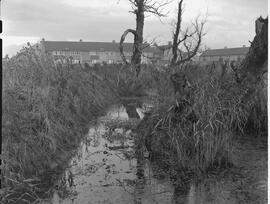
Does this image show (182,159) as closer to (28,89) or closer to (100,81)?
(28,89)

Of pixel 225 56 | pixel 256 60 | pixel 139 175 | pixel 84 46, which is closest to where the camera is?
pixel 139 175

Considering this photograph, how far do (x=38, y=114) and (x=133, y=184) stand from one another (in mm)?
2062

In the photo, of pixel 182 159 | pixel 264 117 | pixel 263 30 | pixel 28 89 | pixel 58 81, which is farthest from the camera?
pixel 58 81

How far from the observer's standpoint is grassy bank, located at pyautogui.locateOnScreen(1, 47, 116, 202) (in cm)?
529

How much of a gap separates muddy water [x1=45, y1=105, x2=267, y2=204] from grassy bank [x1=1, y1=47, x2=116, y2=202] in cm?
44

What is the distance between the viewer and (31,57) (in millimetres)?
9109

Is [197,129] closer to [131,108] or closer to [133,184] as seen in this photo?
[133,184]

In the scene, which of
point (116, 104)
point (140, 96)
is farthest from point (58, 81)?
point (140, 96)

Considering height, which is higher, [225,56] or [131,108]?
[225,56]

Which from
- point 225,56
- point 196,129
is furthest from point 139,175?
point 225,56

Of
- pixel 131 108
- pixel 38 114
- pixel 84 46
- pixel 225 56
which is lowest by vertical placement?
pixel 131 108

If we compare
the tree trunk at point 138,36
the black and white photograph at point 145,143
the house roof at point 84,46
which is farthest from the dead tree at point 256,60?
the house roof at point 84,46

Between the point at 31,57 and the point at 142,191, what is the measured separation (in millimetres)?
5263

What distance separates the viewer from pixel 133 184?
5230 mm
